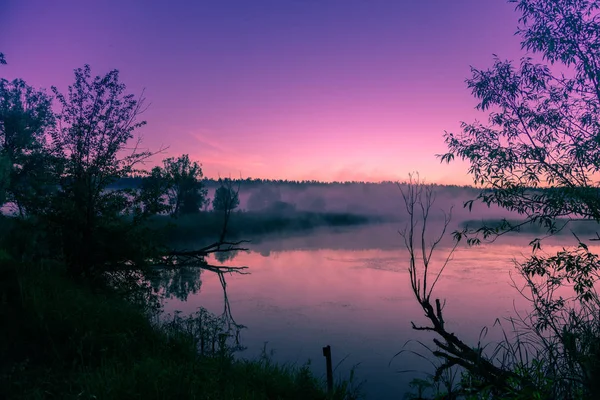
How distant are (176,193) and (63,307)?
53.7 meters

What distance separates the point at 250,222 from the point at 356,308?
49553mm

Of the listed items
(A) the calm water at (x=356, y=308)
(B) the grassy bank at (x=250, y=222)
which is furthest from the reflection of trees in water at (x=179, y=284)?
(B) the grassy bank at (x=250, y=222)

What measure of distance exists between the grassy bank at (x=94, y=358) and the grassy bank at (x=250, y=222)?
179 inches

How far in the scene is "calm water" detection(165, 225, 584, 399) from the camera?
1398cm

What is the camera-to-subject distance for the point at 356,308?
70.2 ft

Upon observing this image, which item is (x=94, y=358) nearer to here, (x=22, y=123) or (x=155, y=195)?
(x=155, y=195)

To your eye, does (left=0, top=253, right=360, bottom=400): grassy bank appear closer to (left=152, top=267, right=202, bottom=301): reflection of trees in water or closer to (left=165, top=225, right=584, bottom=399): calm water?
(left=165, top=225, right=584, bottom=399): calm water

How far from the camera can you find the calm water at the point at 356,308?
14.0 m

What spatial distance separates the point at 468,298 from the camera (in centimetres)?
2291

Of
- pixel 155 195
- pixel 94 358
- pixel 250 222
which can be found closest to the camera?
pixel 94 358

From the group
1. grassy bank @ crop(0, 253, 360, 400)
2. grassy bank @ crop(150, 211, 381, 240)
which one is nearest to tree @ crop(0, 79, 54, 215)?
grassy bank @ crop(150, 211, 381, 240)

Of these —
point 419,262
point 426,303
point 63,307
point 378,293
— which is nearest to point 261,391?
point 426,303

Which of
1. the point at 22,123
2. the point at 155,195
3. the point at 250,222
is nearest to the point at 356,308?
the point at 155,195

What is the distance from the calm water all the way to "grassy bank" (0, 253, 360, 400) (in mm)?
4669
